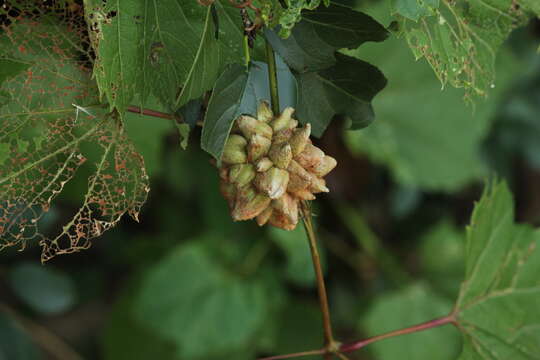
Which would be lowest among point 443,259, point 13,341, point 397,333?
point 13,341

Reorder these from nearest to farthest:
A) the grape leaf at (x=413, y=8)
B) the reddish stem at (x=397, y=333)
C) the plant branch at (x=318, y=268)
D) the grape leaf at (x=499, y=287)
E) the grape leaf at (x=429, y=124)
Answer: the grape leaf at (x=413, y=8) → the plant branch at (x=318, y=268) → the reddish stem at (x=397, y=333) → the grape leaf at (x=499, y=287) → the grape leaf at (x=429, y=124)

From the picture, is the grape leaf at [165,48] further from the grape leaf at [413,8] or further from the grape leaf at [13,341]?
the grape leaf at [13,341]

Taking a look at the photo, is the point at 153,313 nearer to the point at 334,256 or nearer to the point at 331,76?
the point at 334,256

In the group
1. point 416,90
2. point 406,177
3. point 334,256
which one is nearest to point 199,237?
point 334,256

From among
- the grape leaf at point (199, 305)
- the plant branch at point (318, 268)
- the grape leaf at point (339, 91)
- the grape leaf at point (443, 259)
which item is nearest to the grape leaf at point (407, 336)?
the grape leaf at point (443, 259)

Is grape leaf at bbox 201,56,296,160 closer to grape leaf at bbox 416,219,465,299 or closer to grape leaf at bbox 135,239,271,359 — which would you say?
grape leaf at bbox 135,239,271,359

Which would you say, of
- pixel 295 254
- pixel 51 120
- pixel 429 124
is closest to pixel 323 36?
pixel 51 120

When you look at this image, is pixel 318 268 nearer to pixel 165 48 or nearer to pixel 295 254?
pixel 165 48
